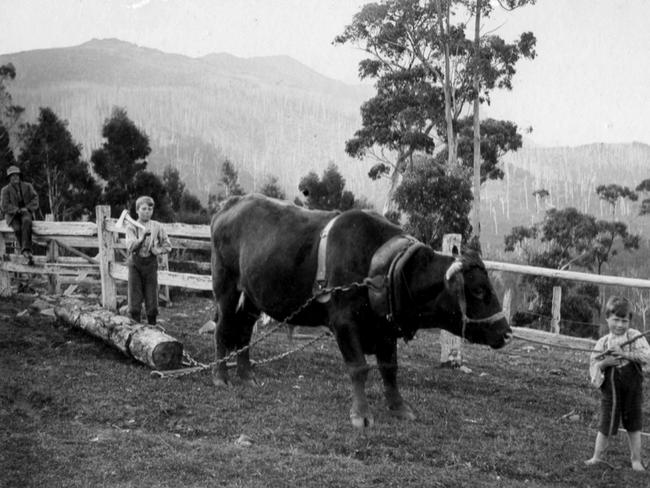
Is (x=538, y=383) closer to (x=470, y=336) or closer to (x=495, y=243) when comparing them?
(x=470, y=336)

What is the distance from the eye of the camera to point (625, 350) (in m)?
4.94

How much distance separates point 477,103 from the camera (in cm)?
3192

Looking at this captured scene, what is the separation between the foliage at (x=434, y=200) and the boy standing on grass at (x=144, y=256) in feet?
68.8

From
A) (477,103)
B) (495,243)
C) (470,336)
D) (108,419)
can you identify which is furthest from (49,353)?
(495,243)

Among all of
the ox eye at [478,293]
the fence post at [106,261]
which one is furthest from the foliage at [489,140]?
the ox eye at [478,293]

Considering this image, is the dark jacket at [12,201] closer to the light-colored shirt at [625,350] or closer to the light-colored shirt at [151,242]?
the light-colored shirt at [151,242]

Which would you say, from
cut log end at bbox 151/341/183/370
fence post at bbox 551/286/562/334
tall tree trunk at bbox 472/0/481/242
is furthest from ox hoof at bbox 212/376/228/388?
tall tree trunk at bbox 472/0/481/242

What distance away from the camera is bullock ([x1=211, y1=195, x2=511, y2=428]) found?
5.48m

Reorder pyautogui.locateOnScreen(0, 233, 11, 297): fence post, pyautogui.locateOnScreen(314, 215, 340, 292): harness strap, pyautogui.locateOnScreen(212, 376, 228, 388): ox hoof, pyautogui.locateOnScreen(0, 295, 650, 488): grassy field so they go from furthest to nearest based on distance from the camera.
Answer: pyautogui.locateOnScreen(0, 233, 11, 297): fence post, pyautogui.locateOnScreen(212, 376, 228, 388): ox hoof, pyautogui.locateOnScreen(314, 215, 340, 292): harness strap, pyautogui.locateOnScreen(0, 295, 650, 488): grassy field

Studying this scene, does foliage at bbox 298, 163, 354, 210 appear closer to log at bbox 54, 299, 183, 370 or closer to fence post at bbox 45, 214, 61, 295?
fence post at bbox 45, 214, 61, 295

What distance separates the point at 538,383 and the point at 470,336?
2919 millimetres

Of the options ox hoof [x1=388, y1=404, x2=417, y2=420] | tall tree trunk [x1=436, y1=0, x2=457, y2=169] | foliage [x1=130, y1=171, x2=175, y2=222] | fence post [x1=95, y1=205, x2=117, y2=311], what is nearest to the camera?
ox hoof [x1=388, y1=404, x2=417, y2=420]

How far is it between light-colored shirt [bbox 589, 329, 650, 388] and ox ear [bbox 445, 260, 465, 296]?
3.67ft

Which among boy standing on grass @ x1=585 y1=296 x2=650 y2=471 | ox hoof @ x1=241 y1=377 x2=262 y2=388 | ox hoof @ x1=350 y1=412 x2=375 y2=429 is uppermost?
boy standing on grass @ x1=585 y1=296 x2=650 y2=471
